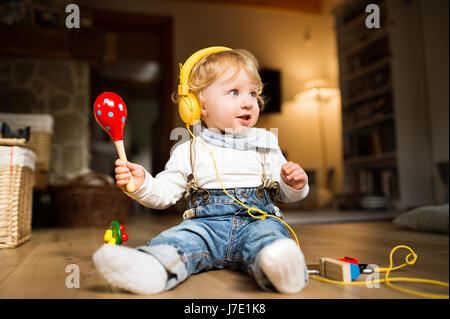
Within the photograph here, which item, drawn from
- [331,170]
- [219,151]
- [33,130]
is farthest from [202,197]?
[331,170]

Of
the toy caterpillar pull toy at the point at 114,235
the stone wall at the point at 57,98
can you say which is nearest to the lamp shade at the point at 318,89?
the stone wall at the point at 57,98

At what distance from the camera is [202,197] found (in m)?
0.84

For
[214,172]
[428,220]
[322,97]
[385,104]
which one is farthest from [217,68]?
[322,97]

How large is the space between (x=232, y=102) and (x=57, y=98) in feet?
7.92

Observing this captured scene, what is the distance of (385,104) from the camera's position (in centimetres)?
309

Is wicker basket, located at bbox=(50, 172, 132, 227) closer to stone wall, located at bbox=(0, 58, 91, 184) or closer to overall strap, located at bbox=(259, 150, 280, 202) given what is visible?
stone wall, located at bbox=(0, 58, 91, 184)

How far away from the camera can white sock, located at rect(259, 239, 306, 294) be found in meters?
0.56

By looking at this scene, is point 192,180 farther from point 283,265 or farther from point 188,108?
point 283,265

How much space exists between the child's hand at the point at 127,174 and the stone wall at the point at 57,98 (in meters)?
2.15

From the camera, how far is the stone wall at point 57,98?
273 centimetres

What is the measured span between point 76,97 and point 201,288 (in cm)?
259

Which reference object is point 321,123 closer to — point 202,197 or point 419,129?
point 419,129

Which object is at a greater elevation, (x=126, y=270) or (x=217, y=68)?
(x=217, y=68)

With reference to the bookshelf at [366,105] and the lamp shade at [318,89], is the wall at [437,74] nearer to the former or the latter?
the bookshelf at [366,105]
